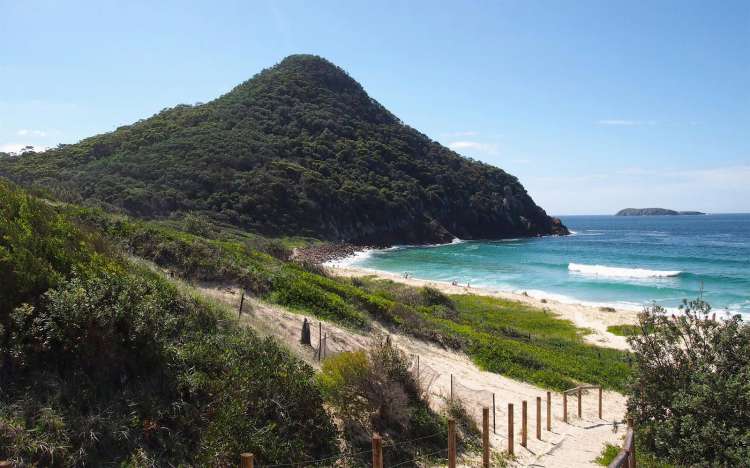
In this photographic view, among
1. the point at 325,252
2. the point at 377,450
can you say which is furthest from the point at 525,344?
the point at 325,252

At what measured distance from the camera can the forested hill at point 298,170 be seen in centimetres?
6212

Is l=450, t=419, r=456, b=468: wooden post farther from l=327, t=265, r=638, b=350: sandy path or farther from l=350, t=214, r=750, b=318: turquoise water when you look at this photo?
l=350, t=214, r=750, b=318: turquoise water

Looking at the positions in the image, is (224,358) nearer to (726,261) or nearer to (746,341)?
(746,341)

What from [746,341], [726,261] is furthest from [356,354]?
[726,261]

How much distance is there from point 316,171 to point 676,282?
56264 millimetres

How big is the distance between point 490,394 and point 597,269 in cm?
5121

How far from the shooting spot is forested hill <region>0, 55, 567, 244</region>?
2446 inches

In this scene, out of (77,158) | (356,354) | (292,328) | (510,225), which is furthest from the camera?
(510,225)

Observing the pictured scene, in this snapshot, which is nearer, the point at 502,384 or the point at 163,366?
the point at 163,366

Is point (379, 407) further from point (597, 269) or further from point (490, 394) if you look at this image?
point (597, 269)

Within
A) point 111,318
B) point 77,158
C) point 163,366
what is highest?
point 77,158

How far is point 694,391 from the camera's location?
25.4 ft

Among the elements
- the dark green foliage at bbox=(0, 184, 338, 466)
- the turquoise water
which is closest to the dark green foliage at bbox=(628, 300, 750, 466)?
the dark green foliage at bbox=(0, 184, 338, 466)

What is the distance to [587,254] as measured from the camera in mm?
75188
